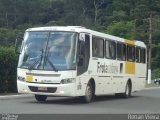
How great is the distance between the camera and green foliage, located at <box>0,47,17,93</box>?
94.1 feet

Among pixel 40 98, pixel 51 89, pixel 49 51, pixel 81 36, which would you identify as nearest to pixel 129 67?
pixel 40 98

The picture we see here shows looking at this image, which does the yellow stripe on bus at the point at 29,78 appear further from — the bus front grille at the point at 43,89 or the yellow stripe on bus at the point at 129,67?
the yellow stripe on bus at the point at 129,67

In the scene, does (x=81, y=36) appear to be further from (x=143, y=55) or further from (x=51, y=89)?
(x=143, y=55)

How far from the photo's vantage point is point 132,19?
97.6 m

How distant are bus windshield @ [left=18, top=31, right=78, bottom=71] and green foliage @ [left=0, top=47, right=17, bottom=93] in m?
6.39

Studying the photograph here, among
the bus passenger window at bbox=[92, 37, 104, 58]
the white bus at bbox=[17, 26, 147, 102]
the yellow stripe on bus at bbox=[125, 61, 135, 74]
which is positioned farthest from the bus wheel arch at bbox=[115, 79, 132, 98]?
the bus passenger window at bbox=[92, 37, 104, 58]

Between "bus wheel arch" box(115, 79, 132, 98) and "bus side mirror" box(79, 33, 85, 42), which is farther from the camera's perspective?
"bus wheel arch" box(115, 79, 132, 98)

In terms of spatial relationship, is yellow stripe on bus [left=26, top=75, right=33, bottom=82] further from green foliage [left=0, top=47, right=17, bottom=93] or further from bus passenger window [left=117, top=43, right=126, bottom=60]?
green foliage [left=0, top=47, right=17, bottom=93]

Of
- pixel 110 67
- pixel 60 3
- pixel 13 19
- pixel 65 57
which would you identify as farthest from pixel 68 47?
pixel 60 3

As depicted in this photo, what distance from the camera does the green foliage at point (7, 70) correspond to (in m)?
28.7

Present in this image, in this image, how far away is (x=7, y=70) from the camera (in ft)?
94.8

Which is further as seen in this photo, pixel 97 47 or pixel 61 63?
pixel 97 47

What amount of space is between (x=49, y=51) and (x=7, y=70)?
24.7ft

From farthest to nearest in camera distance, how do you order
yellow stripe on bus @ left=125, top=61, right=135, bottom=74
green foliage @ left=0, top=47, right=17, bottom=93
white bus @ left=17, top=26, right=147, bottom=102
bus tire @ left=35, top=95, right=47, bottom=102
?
yellow stripe on bus @ left=125, top=61, right=135, bottom=74 < green foliage @ left=0, top=47, right=17, bottom=93 < bus tire @ left=35, top=95, right=47, bottom=102 < white bus @ left=17, top=26, right=147, bottom=102
